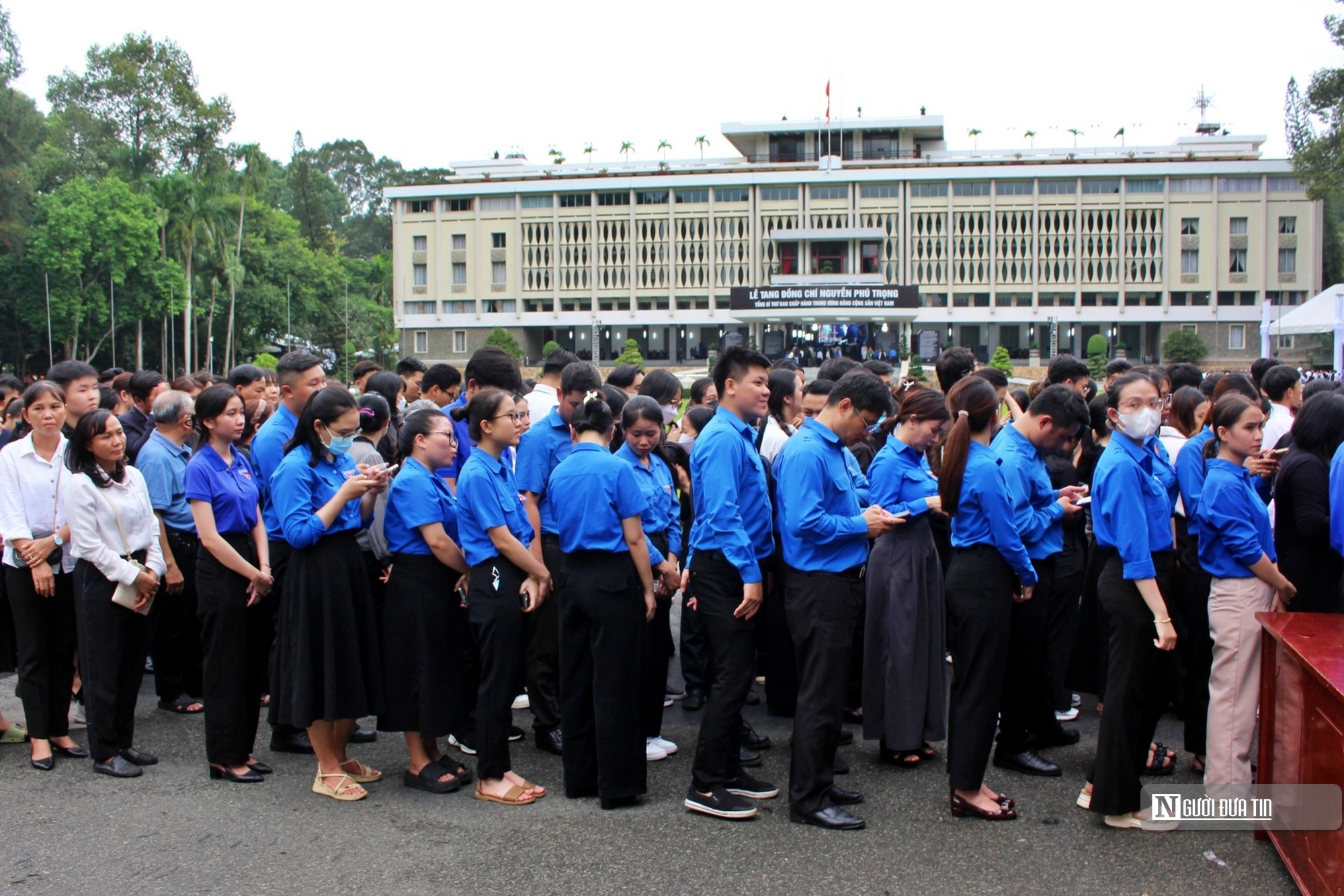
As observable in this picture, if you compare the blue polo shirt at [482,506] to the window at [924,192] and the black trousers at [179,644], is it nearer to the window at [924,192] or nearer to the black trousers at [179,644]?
the black trousers at [179,644]

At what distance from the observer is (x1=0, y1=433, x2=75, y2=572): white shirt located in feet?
17.5

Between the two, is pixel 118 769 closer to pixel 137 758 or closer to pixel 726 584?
pixel 137 758

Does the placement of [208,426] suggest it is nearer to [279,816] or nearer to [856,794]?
[279,816]

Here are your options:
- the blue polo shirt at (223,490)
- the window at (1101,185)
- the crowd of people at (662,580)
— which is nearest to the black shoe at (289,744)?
the crowd of people at (662,580)

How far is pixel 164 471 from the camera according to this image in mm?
5875

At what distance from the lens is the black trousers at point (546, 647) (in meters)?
5.62

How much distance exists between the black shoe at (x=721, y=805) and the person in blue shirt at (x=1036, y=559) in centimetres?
139

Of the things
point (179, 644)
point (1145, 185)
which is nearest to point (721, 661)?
point (179, 644)

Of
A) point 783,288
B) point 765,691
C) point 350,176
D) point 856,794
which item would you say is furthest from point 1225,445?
point 350,176

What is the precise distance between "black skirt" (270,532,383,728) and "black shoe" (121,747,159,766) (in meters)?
0.93

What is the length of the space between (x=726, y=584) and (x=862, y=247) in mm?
60942

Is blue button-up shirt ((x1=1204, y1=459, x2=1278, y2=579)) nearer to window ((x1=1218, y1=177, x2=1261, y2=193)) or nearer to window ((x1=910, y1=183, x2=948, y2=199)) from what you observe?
window ((x1=910, y1=183, x2=948, y2=199))

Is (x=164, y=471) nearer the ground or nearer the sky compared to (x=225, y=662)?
nearer the sky

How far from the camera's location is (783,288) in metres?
54.6
